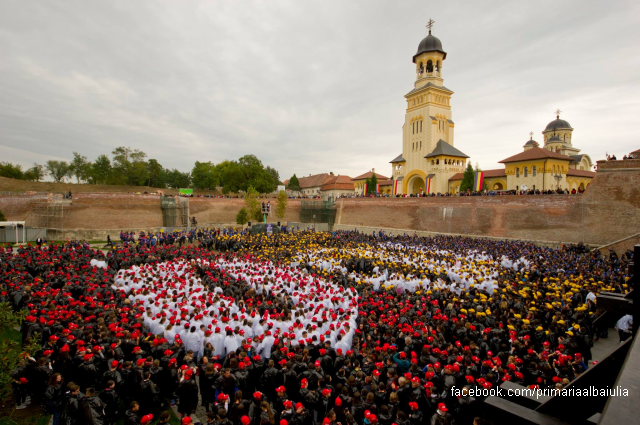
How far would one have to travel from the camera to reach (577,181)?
45.2 m

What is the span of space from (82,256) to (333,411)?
1803cm

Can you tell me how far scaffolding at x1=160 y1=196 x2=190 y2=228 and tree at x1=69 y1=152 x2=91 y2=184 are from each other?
1809 inches

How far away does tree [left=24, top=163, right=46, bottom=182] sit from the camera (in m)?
68.9

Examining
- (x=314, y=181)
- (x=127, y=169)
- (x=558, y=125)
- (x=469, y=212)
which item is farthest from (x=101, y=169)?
(x=558, y=125)

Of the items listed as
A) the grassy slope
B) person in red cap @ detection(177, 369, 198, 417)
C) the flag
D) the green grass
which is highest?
the flag

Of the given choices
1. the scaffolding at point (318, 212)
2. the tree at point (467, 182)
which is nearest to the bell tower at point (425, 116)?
the tree at point (467, 182)

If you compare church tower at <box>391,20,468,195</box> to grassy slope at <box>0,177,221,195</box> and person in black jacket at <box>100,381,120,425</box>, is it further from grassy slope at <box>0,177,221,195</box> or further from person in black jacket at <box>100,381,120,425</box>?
person in black jacket at <box>100,381,120,425</box>

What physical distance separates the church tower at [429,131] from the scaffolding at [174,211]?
110 ft

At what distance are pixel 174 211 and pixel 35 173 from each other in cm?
5499

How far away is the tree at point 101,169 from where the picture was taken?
69144 mm

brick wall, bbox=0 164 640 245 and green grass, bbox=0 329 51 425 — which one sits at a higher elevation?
brick wall, bbox=0 164 640 245

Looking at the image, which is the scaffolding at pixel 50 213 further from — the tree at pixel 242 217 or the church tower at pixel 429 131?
the church tower at pixel 429 131

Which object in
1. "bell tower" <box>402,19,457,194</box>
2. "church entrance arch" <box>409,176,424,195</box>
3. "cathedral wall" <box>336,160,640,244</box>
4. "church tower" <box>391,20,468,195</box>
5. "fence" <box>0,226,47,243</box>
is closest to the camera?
"cathedral wall" <box>336,160,640,244</box>

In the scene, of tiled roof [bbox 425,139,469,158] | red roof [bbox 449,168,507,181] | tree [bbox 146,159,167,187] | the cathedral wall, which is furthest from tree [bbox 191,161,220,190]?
red roof [bbox 449,168,507,181]
